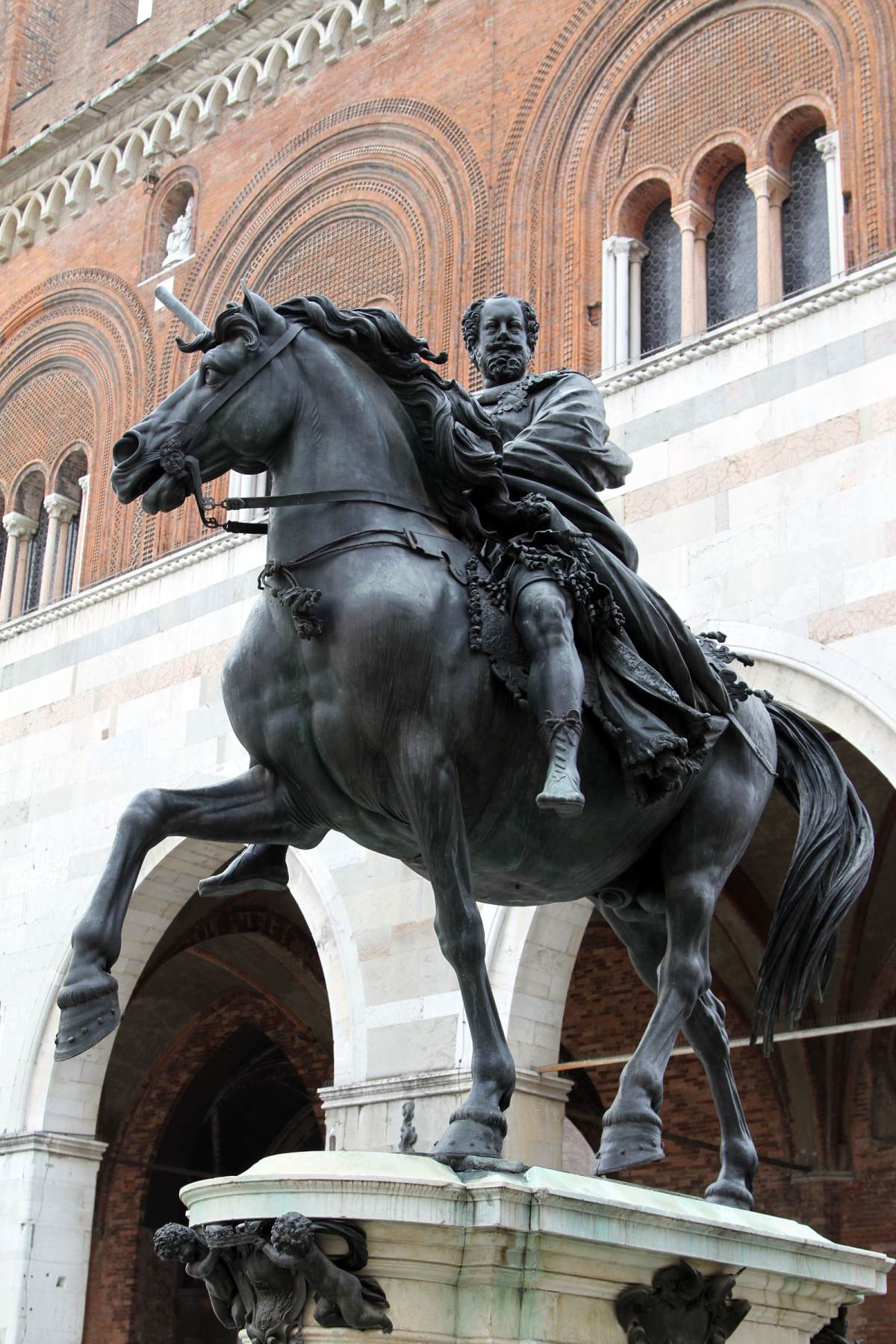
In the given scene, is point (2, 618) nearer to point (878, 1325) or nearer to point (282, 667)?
point (878, 1325)

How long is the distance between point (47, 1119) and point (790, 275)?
302 inches

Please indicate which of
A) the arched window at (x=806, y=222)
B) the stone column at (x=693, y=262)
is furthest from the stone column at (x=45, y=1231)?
the arched window at (x=806, y=222)

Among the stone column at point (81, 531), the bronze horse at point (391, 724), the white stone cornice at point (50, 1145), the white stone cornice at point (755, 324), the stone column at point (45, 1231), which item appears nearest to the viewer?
the bronze horse at point (391, 724)

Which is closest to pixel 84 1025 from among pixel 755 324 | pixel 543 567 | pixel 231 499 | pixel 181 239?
pixel 231 499

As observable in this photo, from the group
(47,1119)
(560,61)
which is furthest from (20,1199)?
(560,61)

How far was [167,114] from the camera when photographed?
54.0ft

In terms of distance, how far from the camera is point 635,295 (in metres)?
12.4

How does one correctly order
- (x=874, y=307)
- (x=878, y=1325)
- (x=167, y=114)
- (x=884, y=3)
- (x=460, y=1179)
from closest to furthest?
(x=460, y=1179) → (x=874, y=307) → (x=884, y=3) → (x=878, y=1325) → (x=167, y=114)

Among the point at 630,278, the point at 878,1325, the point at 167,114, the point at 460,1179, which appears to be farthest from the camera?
the point at 167,114

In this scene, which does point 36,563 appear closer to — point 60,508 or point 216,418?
point 60,508

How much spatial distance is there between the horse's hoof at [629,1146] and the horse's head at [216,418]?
178cm

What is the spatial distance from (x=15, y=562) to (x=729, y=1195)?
1339cm

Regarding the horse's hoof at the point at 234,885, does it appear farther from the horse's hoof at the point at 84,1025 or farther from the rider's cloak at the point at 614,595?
the rider's cloak at the point at 614,595

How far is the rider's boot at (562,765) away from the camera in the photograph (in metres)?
3.93
